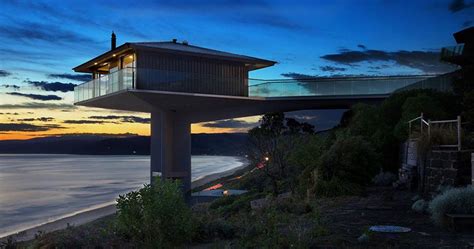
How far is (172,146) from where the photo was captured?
136 ft

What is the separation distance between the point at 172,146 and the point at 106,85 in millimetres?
7564

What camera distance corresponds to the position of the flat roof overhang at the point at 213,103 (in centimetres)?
3550

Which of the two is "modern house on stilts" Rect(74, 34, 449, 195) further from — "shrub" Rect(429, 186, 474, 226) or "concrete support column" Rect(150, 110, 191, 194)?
"shrub" Rect(429, 186, 474, 226)

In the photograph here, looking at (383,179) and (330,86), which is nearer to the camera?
(383,179)

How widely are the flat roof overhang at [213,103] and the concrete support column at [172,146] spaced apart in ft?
2.28

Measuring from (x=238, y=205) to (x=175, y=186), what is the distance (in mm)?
12214

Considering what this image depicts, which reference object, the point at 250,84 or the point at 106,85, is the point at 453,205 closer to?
the point at 250,84

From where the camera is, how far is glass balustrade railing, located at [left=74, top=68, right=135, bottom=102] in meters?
34.3

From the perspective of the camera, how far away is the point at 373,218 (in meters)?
10.8

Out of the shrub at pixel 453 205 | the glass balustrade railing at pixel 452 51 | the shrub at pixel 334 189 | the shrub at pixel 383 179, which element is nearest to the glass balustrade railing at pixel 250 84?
the glass balustrade railing at pixel 452 51

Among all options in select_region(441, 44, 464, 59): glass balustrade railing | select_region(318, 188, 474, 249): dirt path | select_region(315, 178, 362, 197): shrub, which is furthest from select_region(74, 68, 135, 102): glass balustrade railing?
select_region(441, 44, 464, 59): glass balustrade railing

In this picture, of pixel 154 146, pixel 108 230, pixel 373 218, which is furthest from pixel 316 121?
pixel 108 230

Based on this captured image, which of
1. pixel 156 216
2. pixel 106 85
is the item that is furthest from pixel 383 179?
pixel 106 85

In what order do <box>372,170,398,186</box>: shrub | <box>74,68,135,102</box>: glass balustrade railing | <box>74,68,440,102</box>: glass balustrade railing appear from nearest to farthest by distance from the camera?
<box>372,170,398,186</box>: shrub < <box>74,68,135,102</box>: glass balustrade railing < <box>74,68,440,102</box>: glass balustrade railing
